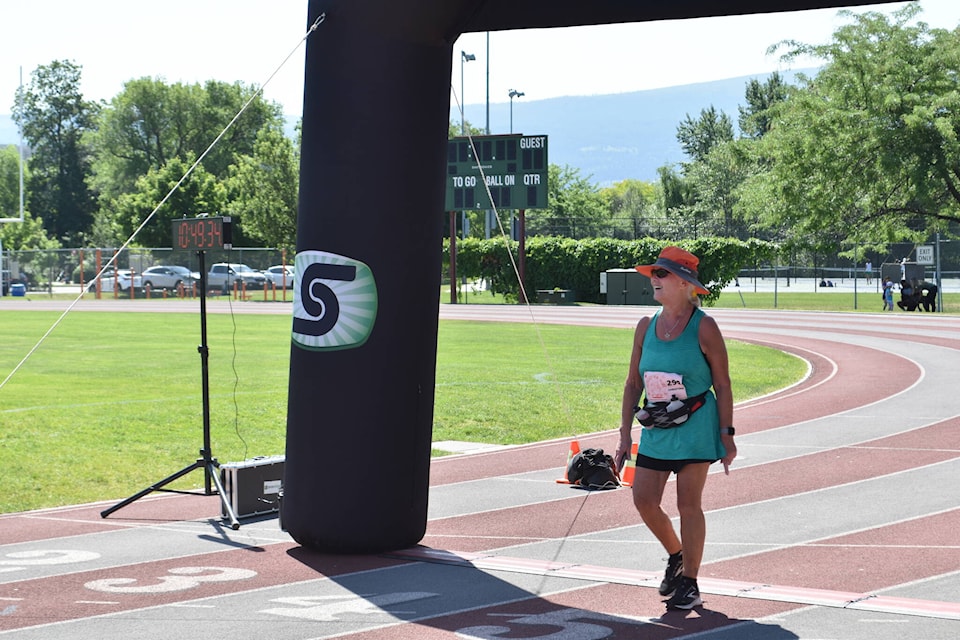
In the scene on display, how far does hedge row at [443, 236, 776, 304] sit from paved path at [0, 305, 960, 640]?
36135 millimetres

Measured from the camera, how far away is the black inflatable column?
759 cm

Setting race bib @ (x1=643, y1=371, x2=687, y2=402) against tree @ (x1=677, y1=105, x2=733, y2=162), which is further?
tree @ (x1=677, y1=105, x2=733, y2=162)

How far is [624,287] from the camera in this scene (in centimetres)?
4778

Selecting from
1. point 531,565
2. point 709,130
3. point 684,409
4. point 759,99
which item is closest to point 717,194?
point 759,99

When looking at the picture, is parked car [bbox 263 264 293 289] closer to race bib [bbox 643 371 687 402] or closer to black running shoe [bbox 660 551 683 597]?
black running shoe [bbox 660 551 683 597]

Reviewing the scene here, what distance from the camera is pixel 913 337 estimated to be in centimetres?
2869

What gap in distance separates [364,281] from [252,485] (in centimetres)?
227

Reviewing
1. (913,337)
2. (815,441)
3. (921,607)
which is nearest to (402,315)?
(921,607)

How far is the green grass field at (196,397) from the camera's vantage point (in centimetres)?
1185

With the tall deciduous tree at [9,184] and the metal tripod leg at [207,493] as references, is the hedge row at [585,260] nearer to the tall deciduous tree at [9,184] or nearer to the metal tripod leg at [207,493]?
the metal tripod leg at [207,493]

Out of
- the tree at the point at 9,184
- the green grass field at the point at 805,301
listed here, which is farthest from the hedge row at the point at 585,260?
the tree at the point at 9,184

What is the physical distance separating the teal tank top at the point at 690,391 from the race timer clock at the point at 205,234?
378 centimetres

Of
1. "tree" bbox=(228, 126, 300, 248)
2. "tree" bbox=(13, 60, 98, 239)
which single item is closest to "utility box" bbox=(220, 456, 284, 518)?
"tree" bbox=(228, 126, 300, 248)

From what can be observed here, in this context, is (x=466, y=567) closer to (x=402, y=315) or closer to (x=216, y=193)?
(x=402, y=315)
